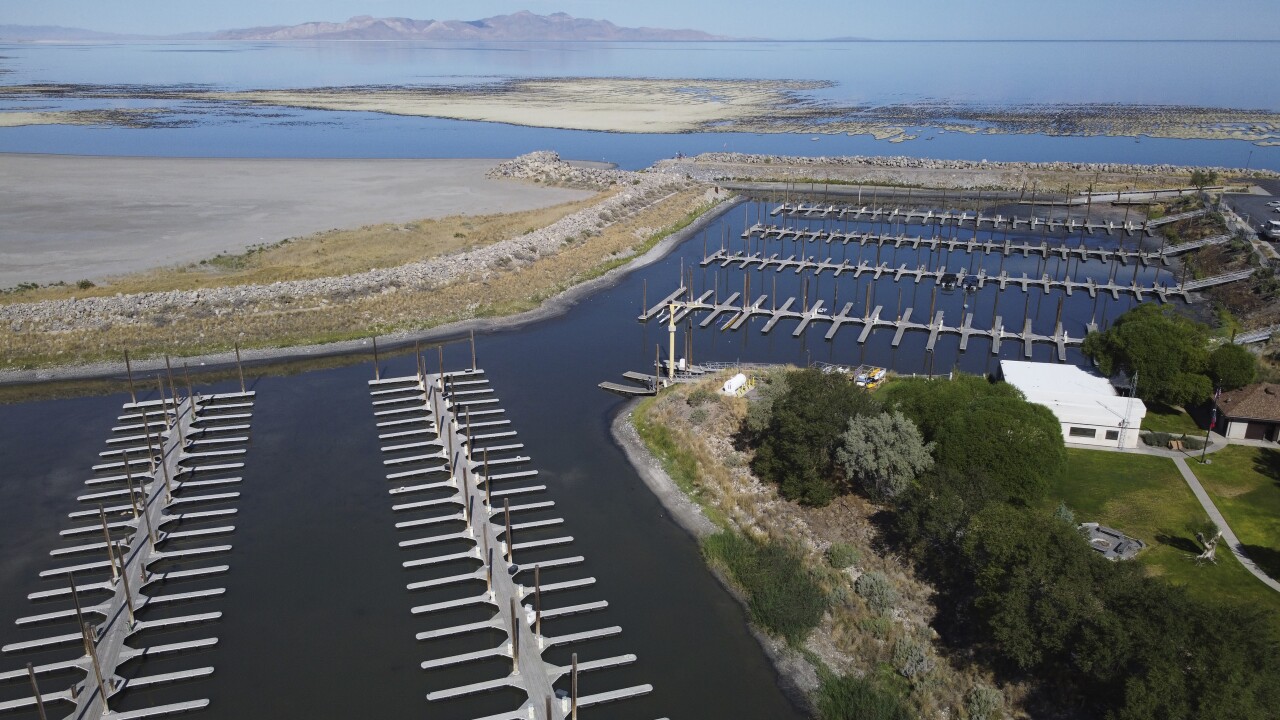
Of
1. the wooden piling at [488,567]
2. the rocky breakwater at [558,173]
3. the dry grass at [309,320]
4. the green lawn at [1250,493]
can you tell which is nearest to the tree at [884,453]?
the green lawn at [1250,493]

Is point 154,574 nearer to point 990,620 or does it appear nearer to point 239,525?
point 239,525

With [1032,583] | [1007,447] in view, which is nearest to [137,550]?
[1032,583]

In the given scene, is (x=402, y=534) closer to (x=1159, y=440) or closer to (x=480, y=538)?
(x=480, y=538)

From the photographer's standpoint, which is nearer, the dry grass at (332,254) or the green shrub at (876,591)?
the green shrub at (876,591)

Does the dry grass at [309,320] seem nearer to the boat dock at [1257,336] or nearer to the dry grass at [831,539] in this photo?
the dry grass at [831,539]

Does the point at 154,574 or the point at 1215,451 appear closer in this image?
the point at 154,574

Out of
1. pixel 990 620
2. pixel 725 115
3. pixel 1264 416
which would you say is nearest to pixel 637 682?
pixel 990 620
